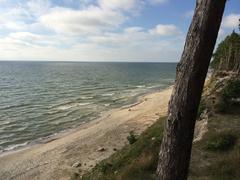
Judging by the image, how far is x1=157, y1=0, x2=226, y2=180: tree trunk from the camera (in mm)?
4457

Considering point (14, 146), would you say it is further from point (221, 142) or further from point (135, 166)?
point (221, 142)

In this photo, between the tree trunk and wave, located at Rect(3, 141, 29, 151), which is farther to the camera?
wave, located at Rect(3, 141, 29, 151)

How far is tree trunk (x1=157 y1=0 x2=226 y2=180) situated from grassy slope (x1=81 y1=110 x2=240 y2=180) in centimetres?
333

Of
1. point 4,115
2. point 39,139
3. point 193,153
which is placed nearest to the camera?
point 193,153

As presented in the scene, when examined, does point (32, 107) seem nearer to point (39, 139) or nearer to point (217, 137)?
point (39, 139)

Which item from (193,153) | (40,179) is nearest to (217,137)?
(193,153)

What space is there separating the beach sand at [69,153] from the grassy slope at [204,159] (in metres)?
4.23

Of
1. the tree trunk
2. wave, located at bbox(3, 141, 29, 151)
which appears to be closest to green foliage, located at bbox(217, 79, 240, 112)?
the tree trunk

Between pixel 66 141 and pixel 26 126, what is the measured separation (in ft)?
22.5

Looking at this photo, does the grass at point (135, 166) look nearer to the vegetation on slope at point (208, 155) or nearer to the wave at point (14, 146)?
the vegetation on slope at point (208, 155)

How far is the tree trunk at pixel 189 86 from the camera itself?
4.46m

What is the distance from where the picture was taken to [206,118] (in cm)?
1309

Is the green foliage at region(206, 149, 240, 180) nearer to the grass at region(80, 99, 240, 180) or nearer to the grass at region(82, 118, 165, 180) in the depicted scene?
the grass at region(80, 99, 240, 180)

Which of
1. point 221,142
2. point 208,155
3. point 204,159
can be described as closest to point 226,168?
point 204,159
